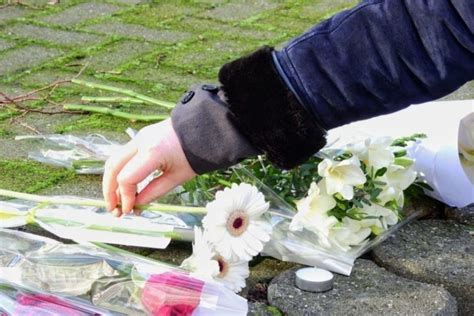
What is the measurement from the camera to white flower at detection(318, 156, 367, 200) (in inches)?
83.1

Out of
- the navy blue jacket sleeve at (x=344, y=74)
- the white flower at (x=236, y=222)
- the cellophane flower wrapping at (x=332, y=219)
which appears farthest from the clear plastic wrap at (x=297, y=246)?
the navy blue jacket sleeve at (x=344, y=74)

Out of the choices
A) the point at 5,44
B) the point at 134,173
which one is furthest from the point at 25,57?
the point at 134,173

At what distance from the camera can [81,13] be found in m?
4.36

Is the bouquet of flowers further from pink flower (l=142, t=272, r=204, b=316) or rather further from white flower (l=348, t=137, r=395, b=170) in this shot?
white flower (l=348, t=137, r=395, b=170)

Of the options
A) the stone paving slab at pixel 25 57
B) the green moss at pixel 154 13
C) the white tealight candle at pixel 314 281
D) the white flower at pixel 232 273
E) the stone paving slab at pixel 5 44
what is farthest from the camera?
the green moss at pixel 154 13

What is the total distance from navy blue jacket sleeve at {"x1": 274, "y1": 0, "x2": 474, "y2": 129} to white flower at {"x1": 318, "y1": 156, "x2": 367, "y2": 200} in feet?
1.72

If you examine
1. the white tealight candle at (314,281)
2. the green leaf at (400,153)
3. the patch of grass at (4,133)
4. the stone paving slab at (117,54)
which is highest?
the green leaf at (400,153)

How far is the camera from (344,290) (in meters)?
2.09

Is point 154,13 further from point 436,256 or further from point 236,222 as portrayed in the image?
point 236,222

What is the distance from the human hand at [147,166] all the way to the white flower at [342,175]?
482 millimetres

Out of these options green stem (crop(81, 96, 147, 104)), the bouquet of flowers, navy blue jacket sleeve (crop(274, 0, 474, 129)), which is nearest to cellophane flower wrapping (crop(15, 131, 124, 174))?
green stem (crop(81, 96, 147, 104))

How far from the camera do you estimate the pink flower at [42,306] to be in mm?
1900

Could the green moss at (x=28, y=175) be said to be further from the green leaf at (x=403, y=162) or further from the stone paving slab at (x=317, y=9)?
the stone paving slab at (x=317, y=9)

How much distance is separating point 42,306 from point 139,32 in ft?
7.56
